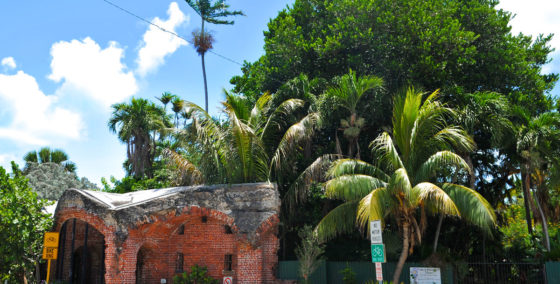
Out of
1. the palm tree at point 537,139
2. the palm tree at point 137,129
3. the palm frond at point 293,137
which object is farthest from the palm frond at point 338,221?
the palm tree at point 137,129

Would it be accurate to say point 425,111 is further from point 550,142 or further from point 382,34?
point 382,34

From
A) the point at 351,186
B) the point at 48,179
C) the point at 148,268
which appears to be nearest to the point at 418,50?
the point at 351,186

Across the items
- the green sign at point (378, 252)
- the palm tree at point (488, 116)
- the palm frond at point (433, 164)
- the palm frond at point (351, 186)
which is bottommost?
the green sign at point (378, 252)

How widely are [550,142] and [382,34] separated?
8.52 m

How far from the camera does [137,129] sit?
28.7 m

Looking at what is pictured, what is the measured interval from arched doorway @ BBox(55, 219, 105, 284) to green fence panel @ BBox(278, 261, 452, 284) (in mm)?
8653

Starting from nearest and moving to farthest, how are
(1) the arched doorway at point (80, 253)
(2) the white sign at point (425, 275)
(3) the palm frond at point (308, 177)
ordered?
(2) the white sign at point (425, 275) < (3) the palm frond at point (308, 177) < (1) the arched doorway at point (80, 253)

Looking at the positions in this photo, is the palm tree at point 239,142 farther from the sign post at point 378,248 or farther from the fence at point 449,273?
the sign post at point 378,248

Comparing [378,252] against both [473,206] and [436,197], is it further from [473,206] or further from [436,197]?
[473,206]

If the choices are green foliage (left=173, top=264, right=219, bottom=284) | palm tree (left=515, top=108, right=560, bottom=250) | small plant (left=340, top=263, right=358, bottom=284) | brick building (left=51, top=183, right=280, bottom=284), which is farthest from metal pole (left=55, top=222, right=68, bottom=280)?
palm tree (left=515, top=108, right=560, bottom=250)

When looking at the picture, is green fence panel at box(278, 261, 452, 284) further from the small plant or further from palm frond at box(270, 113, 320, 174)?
palm frond at box(270, 113, 320, 174)

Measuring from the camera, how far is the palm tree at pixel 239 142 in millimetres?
17922

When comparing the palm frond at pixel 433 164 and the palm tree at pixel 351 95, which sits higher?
the palm tree at pixel 351 95

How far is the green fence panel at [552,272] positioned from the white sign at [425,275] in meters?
3.40
